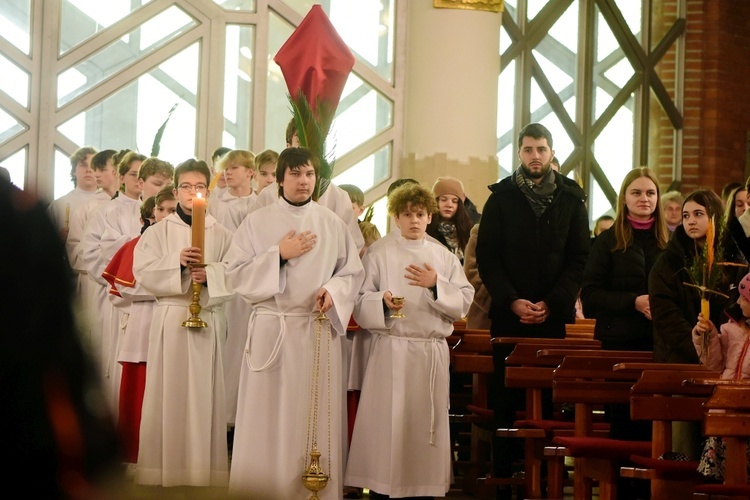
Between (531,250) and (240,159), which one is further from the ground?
(240,159)

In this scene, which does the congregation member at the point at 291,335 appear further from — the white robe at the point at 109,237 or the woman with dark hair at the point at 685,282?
the white robe at the point at 109,237

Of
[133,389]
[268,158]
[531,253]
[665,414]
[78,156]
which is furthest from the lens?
[78,156]

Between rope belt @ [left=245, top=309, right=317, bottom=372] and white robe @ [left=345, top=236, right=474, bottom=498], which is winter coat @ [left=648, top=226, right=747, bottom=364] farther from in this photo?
rope belt @ [left=245, top=309, right=317, bottom=372]

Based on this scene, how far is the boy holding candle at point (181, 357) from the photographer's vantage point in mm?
7414

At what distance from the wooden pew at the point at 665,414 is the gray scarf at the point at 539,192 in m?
2.35

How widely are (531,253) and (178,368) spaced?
2346 millimetres

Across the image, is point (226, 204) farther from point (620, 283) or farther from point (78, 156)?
point (620, 283)

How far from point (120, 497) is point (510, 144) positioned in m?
14.1

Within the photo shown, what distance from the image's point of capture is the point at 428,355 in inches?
285

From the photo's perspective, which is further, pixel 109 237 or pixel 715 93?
pixel 715 93

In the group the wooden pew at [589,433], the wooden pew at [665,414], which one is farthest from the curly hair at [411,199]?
the wooden pew at [665,414]

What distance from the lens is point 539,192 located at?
777 cm

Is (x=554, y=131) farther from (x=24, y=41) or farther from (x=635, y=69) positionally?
(x=24, y=41)

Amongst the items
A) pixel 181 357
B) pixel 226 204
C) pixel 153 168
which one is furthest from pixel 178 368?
pixel 226 204
